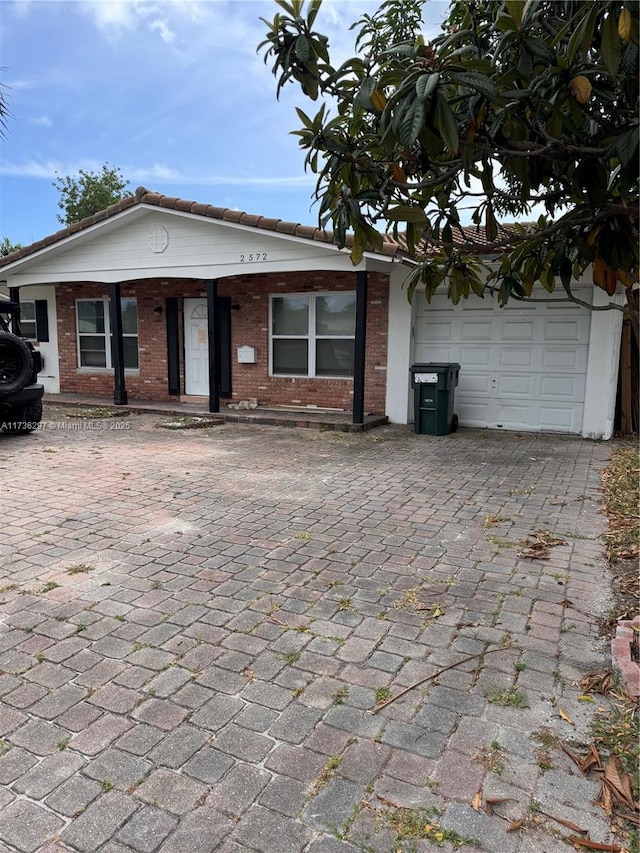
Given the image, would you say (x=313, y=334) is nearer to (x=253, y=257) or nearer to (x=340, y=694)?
(x=253, y=257)

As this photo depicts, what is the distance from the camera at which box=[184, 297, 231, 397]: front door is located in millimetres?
12562

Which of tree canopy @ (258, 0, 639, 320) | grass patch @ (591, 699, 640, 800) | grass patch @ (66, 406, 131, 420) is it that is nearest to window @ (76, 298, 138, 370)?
grass patch @ (66, 406, 131, 420)

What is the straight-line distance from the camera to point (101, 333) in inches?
556

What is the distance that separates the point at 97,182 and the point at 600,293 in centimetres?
3186

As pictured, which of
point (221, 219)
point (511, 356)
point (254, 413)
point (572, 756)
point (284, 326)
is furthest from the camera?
point (284, 326)

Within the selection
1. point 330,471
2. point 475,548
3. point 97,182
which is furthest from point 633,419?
point 97,182

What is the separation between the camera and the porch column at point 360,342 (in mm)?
9555

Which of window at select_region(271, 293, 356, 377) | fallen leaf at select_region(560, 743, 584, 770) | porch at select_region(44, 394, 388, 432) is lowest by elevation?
fallen leaf at select_region(560, 743, 584, 770)

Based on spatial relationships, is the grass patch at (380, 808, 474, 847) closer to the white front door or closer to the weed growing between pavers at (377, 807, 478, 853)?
the weed growing between pavers at (377, 807, 478, 853)

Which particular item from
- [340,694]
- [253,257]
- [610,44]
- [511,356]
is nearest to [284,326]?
[253,257]

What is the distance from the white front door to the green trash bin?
5.22 metres

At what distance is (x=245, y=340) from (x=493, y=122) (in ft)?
32.8

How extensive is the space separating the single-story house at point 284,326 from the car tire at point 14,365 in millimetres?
3434

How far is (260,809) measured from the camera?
1976 millimetres
